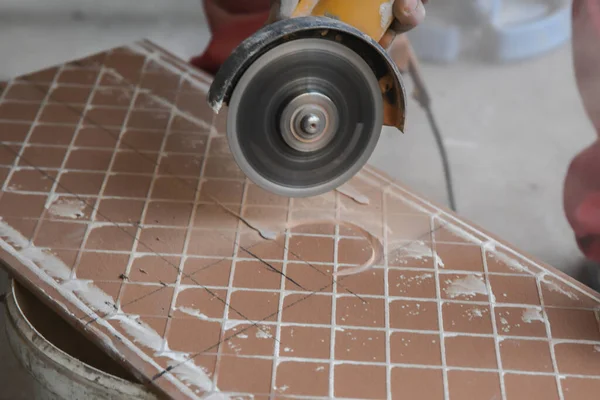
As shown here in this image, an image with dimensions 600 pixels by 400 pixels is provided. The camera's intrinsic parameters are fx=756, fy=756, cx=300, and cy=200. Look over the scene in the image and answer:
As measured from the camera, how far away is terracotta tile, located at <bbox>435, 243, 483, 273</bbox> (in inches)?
62.4

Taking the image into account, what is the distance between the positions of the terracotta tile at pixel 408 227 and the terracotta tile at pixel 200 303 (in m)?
0.41

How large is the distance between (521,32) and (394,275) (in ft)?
7.53

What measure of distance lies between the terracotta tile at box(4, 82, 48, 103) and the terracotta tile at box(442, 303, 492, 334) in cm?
126

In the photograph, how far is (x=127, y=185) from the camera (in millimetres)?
1773

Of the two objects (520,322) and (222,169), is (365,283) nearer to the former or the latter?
(520,322)

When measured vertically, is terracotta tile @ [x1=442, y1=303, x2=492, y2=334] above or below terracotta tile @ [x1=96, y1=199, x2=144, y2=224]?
above

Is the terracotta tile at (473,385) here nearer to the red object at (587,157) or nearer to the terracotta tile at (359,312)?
the terracotta tile at (359,312)

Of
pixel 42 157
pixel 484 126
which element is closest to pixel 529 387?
pixel 42 157

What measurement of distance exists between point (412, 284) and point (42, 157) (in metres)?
0.96

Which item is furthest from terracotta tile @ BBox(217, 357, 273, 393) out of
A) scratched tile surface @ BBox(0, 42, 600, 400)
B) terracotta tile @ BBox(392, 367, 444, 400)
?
terracotta tile @ BBox(392, 367, 444, 400)

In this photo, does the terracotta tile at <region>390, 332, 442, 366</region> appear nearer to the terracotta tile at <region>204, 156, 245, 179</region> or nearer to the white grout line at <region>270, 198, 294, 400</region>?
the white grout line at <region>270, 198, 294, 400</region>

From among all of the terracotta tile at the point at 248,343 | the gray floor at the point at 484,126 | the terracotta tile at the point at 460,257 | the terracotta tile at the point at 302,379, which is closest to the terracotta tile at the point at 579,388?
the terracotta tile at the point at 460,257

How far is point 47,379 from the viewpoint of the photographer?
1454mm

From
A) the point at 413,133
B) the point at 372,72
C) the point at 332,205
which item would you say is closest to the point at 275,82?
the point at 372,72
